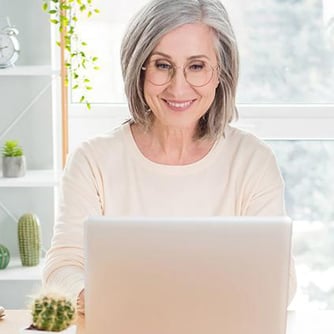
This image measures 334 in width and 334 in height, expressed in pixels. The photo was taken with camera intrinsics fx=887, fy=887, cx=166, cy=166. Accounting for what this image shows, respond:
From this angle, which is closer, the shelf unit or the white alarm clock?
the white alarm clock

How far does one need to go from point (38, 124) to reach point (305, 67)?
3.65 ft

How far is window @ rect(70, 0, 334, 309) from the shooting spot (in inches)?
141

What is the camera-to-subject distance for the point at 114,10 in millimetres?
3582

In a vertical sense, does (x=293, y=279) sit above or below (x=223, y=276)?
below

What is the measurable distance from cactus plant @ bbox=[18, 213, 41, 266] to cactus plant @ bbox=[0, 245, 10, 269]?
5 cm

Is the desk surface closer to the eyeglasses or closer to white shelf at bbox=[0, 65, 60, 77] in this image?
the eyeglasses

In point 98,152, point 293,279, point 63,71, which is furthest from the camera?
point 63,71

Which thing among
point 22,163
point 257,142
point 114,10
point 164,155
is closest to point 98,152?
point 164,155

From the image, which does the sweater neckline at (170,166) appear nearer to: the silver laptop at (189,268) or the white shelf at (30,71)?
the silver laptop at (189,268)

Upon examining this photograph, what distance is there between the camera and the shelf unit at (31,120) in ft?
11.1

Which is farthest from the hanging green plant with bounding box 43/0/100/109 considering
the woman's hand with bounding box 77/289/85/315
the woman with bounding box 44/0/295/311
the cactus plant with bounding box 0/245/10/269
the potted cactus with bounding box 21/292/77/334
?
the potted cactus with bounding box 21/292/77/334

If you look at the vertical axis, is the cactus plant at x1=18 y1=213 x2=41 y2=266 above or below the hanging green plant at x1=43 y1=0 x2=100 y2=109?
below

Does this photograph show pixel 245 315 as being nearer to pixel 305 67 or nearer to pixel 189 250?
pixel 189 250

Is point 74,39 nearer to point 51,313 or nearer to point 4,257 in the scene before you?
point 4,257
